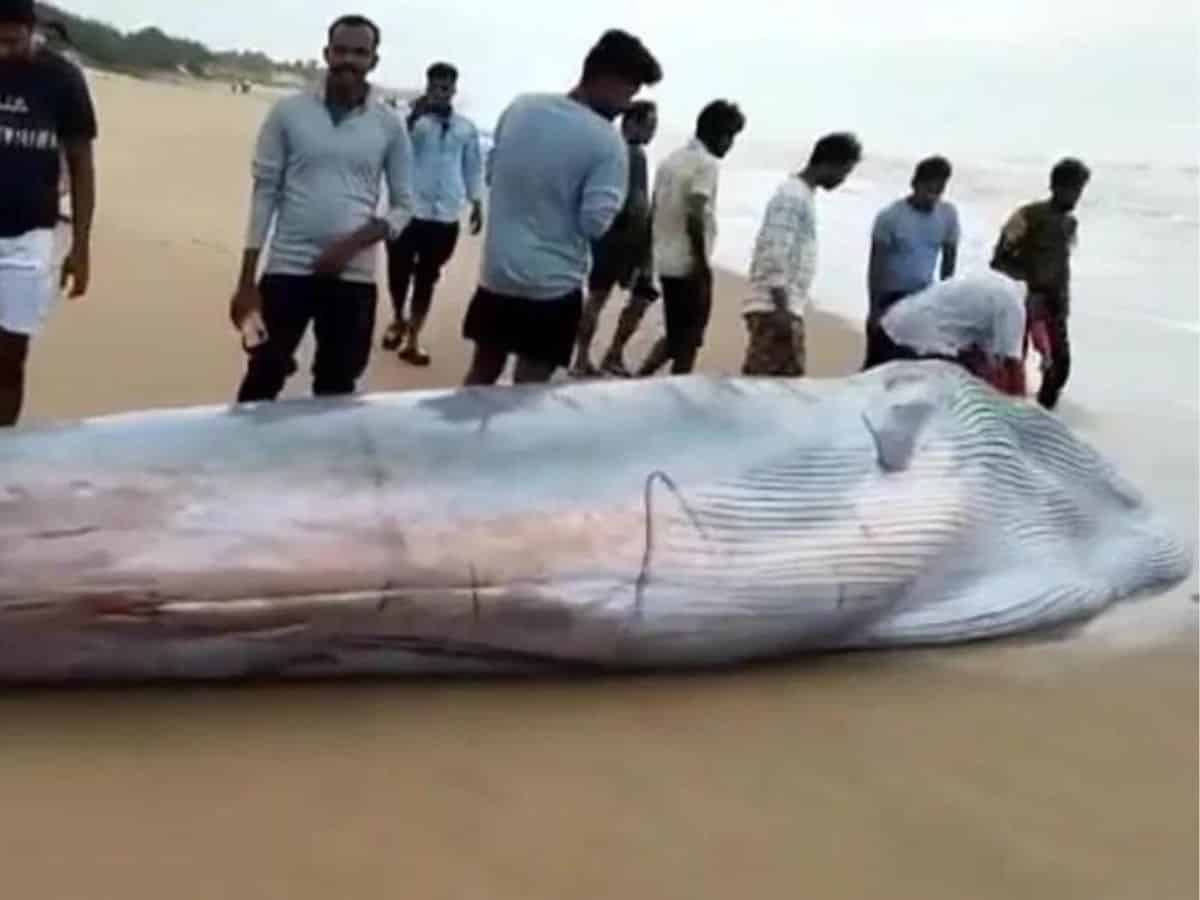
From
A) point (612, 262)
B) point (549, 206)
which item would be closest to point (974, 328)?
point (549, 206)

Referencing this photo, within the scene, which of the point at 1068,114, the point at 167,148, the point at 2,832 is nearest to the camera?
the point at 2,832

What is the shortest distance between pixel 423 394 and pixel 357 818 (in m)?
1.40

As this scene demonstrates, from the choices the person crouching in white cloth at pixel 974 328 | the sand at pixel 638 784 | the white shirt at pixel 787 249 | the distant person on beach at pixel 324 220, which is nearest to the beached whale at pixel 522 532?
the sand at pixel 638 784

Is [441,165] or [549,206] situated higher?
[549,206]

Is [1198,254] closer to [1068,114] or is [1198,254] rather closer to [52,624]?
[52,624]

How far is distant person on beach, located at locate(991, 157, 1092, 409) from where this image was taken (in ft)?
33.2

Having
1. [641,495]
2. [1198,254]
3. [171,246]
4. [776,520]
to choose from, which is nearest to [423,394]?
[641,495]

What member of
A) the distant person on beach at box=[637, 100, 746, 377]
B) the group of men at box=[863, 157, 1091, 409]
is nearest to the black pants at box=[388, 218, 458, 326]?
the distant person on beach at box=[637, 100, 746, 377]

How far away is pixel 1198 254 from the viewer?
23953mm

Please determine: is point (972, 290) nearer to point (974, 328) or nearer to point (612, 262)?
point (974, 328)

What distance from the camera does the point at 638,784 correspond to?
427 cm

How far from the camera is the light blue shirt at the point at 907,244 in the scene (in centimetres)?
918

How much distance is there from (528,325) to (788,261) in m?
2.09

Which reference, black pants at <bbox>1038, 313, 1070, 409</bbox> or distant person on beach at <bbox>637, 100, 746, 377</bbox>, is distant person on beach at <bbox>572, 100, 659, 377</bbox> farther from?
black pants at <bbox>1038, 313, 1070, 409</bbox>
